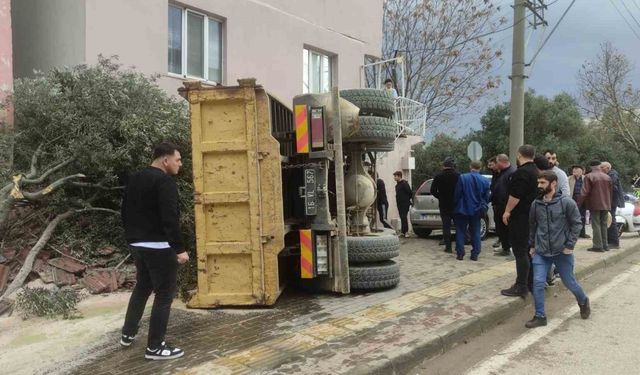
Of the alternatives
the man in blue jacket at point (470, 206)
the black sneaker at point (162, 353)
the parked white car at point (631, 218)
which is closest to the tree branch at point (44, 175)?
the black sneaker at point (162, 353)

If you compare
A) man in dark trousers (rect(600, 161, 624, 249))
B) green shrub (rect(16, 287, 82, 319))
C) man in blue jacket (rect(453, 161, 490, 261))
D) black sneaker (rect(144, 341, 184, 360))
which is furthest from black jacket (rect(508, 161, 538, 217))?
man in dark trousers (rect(600, 161, 624, 249))

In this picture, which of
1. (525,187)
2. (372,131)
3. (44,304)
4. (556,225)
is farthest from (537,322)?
(44,304)

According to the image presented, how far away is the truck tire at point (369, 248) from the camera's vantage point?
6.20m

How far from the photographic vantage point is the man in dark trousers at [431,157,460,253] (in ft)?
31.3

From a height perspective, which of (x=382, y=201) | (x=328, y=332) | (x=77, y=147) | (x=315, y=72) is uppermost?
(x=315, y=72)

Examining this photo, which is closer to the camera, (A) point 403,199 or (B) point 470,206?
(B) point 470,206

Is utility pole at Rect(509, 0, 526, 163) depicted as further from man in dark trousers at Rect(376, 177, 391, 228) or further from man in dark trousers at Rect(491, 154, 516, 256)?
man in dark trousers at Rect(491, 154, 516, 256)

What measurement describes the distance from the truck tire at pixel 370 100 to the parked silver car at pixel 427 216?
5759 mm

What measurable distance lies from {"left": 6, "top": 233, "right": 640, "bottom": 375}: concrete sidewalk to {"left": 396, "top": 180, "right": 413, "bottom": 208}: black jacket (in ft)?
19.1

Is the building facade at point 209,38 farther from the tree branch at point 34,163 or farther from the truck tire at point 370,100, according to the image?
the tree branch at point 34,163

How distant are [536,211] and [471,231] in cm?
355

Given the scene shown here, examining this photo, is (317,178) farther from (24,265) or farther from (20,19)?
(20,19)

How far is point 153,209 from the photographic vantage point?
428 centimetres

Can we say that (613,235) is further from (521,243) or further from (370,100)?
(370,100)
